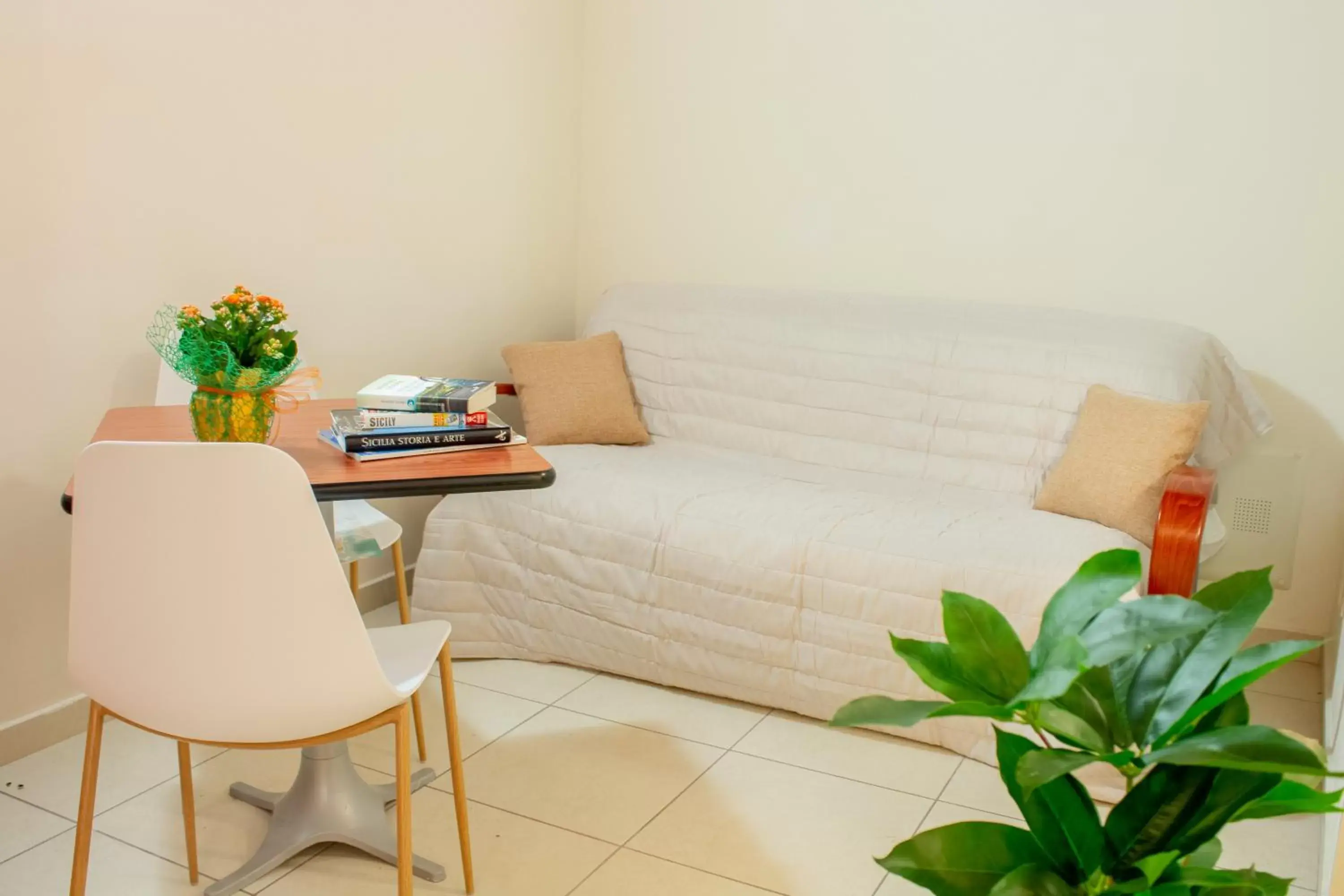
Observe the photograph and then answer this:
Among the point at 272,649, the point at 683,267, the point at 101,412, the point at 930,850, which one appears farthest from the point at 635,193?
the point at 930,850

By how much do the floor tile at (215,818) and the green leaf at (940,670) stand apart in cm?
157

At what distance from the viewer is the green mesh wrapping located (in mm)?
Result: 1846

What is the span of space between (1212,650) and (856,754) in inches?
71.6

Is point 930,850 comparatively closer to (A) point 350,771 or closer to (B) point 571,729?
(A) point 350,771

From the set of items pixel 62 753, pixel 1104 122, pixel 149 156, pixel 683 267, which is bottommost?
pixel 62 753

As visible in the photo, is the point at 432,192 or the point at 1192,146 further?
→ the point at 432,192

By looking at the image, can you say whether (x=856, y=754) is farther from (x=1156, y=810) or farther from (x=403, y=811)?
(x=1156, y=810)

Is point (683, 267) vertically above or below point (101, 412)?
above

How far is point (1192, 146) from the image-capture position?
323 centimetres

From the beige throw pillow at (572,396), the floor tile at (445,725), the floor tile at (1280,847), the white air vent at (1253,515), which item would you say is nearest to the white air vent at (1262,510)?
the white air vent at (1253,515)

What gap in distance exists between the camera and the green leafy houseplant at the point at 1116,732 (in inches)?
32.5

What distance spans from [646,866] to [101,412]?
5.09 ft

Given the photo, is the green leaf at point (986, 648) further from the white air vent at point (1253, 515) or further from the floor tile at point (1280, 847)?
the white air vent at point (1253, 515)

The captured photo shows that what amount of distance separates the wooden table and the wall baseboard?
493 mm
